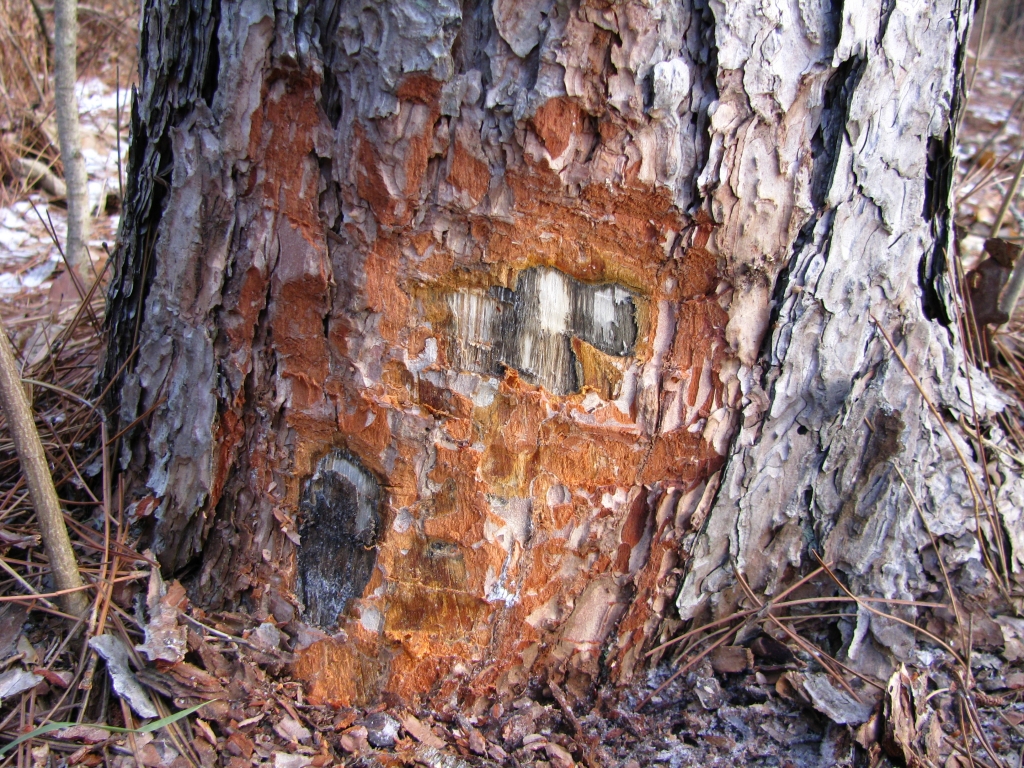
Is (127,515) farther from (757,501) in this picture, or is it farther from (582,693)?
(757,501)

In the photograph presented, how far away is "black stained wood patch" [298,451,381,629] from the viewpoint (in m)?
1.39

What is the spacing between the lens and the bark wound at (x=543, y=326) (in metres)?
1.30

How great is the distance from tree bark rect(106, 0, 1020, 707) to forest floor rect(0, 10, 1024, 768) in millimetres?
78

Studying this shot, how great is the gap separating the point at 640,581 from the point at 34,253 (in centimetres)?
345

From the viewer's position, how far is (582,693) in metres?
1.58

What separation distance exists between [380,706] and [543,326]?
84cm

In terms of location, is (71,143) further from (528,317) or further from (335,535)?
(528,317)

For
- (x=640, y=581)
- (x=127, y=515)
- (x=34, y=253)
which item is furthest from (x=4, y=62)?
(x=640, y=581)

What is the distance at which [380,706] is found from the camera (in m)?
1.45

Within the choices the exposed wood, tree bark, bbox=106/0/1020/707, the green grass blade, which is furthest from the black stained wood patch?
the exposed wood

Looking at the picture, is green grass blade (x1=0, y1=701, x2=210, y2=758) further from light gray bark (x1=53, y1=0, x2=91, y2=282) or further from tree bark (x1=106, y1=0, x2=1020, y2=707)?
light gray bark (x1=53, y1=0, x2=91, y2=282)

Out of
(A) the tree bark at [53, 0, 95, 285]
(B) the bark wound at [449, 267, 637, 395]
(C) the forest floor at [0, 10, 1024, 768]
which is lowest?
(C) the forest floor at [0, 10, 1024, 768]

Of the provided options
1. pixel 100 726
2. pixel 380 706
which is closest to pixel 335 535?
pixel 380 706

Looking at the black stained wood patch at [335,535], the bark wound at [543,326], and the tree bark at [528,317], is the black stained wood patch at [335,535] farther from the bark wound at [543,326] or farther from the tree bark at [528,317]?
the bark wound at [543,326]
